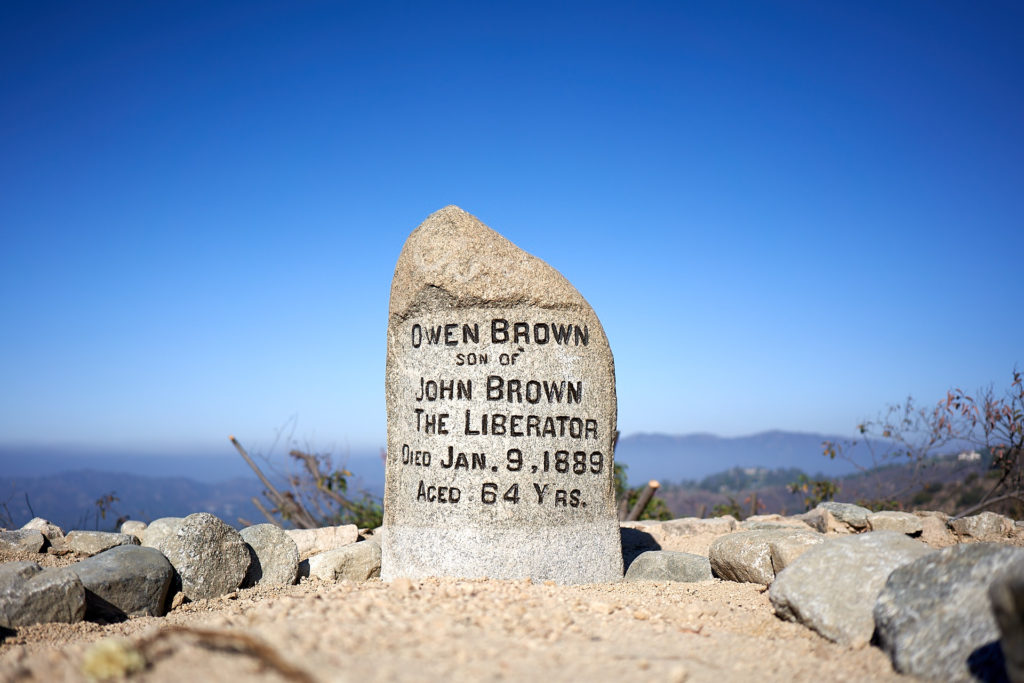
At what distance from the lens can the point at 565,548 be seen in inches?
249

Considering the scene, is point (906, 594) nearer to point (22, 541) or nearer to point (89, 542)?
point (89, 542)

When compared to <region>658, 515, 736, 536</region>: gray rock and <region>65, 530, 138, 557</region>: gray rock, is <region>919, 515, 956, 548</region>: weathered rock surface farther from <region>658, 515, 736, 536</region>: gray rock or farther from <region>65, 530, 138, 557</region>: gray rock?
<region>65, 530, 138, 557</region>: gray rock

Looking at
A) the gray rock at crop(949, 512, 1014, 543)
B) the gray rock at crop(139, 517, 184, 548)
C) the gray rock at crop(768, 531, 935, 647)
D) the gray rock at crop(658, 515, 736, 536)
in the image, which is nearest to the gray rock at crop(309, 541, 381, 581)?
the gray rock at crop(139, 517, 184, 548)

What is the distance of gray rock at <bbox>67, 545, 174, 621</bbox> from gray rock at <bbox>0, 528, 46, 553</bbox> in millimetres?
1627

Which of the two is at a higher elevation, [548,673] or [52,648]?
[548,673]

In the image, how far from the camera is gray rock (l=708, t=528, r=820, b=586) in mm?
6449

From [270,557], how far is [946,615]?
619 cm

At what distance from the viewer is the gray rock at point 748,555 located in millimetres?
6449

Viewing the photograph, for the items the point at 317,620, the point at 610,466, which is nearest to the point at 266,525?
the point at 610,466

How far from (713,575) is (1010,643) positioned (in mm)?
4324

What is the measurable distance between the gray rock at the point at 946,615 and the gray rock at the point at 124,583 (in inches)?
224

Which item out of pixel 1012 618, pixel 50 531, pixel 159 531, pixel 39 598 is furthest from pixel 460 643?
pixel 50 531

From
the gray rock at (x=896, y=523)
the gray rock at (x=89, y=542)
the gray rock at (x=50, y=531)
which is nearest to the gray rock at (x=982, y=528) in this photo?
the gray rock at (x=896, y=523)

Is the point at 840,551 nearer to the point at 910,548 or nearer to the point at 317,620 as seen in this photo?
the point at 910,548
